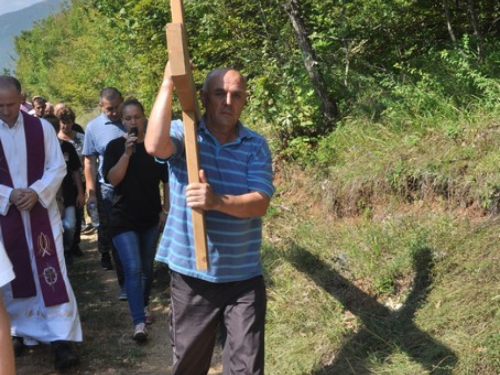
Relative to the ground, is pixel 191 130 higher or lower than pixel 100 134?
higher

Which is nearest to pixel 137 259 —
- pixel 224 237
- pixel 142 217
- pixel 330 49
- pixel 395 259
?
pixel 142 217

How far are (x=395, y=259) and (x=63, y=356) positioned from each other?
8.29 ft

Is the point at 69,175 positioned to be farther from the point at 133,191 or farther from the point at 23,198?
the point at 23,198

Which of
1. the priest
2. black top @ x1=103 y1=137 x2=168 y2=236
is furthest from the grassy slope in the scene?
the priest

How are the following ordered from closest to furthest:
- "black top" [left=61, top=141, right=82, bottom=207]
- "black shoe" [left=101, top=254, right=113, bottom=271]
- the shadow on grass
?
the shadow on grass, "black top" [left=61, top=141, right=82, bottom=207], "black shoe" [left=101, top=254, right=113, bottom=271]

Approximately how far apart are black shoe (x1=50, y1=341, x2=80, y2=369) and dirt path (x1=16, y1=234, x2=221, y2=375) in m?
0.07

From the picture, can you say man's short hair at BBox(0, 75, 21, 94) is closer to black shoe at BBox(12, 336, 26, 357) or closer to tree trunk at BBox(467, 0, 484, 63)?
black shoe at BBox(12, 336, 26, 357)

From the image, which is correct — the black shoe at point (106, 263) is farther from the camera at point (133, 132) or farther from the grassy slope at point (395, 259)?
the camera at point (133, 132)

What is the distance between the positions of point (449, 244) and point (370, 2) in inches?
168

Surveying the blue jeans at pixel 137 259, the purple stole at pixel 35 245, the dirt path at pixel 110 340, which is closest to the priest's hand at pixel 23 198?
the purple stole at pixel 35 245

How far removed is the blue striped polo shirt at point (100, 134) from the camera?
6754 millimetres

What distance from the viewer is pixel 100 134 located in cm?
680

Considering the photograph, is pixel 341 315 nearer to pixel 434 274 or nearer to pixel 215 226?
pixel 434 274

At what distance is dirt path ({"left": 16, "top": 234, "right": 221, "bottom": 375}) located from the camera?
18.2 feet
